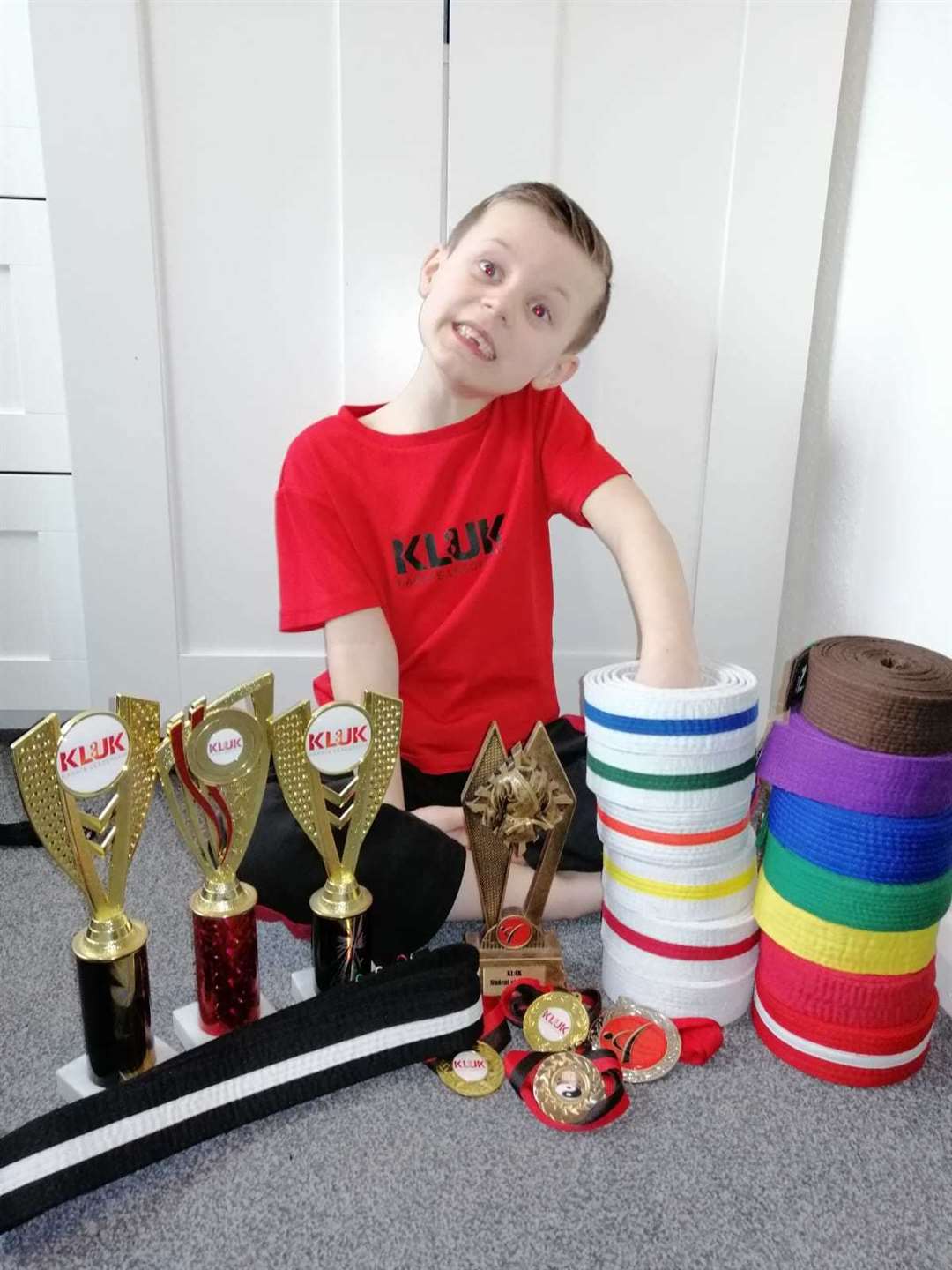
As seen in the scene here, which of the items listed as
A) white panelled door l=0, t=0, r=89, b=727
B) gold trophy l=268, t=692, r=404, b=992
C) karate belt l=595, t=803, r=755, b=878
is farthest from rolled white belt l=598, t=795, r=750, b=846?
white panelled door l=0, t=0, r=89, b=727

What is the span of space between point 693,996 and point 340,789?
34cm

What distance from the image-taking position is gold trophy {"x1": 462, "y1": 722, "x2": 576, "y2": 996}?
2.53 ft

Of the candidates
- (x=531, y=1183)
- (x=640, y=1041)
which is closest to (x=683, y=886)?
(x=640, y=1041)

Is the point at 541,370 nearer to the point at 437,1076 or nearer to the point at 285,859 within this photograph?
the point at 285,859

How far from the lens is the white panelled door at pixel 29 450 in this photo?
3.64 feet

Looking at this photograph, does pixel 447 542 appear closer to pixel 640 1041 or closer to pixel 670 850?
pixel 670 850

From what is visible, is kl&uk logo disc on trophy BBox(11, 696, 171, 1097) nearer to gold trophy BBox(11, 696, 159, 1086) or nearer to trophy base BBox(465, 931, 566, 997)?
gold trophy BBox(11, 696, 159, 1086)

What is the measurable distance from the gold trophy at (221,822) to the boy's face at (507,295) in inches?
15.2

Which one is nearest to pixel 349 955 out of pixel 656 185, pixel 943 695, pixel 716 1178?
pixel 716 1178

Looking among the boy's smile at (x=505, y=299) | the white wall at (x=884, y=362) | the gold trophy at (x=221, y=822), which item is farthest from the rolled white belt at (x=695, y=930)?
the boy's smile at (x=505, y=299)

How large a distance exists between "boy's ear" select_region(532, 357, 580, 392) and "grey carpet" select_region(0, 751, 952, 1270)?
2.12ft

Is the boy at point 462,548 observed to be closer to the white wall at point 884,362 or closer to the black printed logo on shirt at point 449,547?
the black printed logo on shirt at point 449,547

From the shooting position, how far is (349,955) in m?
0.74

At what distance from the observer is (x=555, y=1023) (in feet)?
2.46
